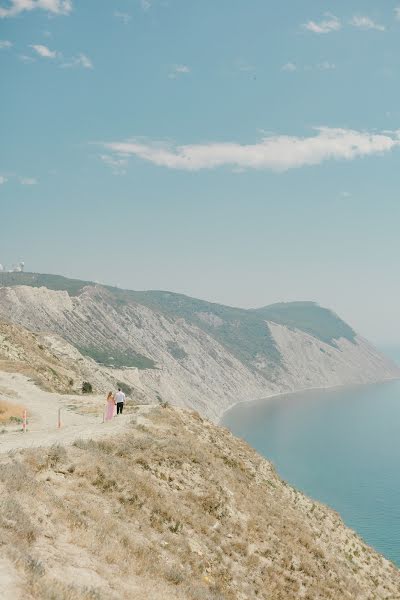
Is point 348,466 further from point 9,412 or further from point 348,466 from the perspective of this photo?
point 9,412

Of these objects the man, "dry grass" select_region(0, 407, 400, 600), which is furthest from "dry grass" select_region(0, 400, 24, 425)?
"dry grass" select_region(0, 407, 400, 600)

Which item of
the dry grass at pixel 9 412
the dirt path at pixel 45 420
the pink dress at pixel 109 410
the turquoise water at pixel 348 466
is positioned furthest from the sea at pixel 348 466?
the dry grass at pixel 9 412

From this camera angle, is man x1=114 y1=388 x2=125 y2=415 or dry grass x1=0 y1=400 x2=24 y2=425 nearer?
dry grass x1=0 y1=400 x2=24 y2=425

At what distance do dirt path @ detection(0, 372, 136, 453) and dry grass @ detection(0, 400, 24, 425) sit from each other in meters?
0.78

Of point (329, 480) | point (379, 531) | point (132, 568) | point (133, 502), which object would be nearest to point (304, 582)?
point (133, 502)

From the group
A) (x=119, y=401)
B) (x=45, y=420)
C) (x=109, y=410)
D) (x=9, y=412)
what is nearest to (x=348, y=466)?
(x=119, y=401)

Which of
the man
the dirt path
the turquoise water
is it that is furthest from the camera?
the turquoise water

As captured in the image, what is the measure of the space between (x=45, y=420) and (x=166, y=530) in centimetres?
1724

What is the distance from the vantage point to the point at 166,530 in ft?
57.4

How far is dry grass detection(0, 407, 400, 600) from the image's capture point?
12352mm

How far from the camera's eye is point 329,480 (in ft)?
410

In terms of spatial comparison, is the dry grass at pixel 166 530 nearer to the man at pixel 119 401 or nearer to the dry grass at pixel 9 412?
the man at pixel 119 401

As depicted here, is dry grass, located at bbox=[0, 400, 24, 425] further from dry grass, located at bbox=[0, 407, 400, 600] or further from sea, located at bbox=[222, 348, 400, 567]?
sea, located at bbox=[222, 348, 400, 567]

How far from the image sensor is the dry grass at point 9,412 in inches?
1217
